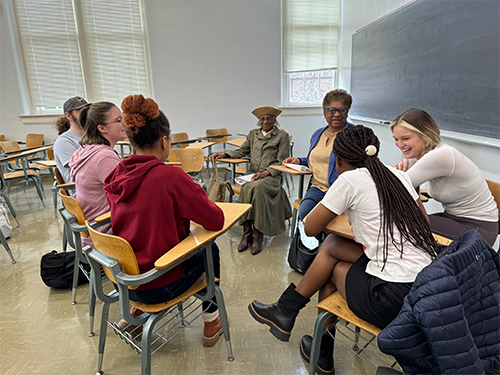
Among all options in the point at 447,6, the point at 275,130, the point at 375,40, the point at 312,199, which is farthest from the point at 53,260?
the point at 375,40

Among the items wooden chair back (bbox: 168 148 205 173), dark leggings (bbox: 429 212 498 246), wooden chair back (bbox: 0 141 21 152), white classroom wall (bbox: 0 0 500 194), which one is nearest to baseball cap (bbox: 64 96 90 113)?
wooden chair back (bbox: 168 148 205 173)

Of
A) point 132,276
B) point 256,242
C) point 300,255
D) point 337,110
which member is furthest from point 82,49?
point 132,276

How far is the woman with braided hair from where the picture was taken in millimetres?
1080

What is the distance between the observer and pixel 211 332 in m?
1.64

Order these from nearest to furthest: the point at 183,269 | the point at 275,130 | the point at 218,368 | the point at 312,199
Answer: the point at 183,269, the point at 218,368, the point at 312,199, the point at 275,130

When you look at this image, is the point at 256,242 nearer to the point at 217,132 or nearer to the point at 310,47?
Result: the point at 217,132

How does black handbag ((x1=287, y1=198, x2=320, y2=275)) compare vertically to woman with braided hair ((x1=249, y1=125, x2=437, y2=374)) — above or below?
below

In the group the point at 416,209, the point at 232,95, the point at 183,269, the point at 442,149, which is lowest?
the point at 183,269

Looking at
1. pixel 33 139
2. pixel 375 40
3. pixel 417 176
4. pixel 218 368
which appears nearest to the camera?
pixel 218 368

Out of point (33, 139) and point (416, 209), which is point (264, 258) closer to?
point (416, 209)

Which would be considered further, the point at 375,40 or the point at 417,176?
the point at 375,40

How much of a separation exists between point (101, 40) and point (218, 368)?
573 cm

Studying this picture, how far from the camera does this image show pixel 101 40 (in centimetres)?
539

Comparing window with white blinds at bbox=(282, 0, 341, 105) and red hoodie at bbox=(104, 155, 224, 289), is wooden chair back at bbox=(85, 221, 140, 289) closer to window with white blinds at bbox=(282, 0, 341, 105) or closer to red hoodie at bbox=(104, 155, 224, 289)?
red hoodie at bbox=(104, 155, 224, 289)
